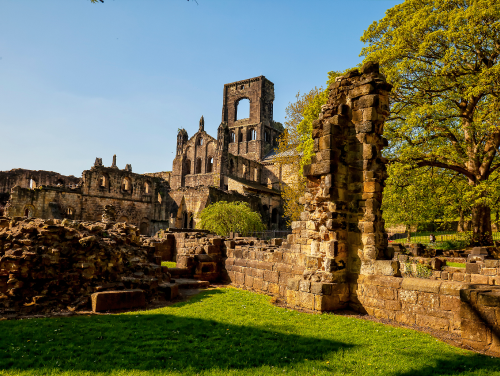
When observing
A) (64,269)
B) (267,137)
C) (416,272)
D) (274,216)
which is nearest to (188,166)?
(267,137)

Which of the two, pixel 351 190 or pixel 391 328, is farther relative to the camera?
pixel 351 190

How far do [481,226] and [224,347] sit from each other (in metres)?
14.5

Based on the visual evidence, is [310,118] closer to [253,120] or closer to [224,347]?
[224,347]

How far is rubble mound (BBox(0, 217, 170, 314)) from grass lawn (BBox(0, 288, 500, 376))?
1176 millimetres

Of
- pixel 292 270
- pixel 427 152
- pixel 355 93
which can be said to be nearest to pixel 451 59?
pixel 427 152

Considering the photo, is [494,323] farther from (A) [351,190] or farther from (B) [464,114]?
(B) [464,114]

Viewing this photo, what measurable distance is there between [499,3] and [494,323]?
13638 mm

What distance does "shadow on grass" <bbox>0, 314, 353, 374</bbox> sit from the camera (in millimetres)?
4586

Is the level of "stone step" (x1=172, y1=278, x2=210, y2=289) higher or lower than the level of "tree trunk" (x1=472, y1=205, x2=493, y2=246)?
lower

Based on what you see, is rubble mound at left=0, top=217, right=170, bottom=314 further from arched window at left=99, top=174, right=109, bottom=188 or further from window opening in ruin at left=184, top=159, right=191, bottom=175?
window opening in ruin at left=184, top=159, right=191, bottom=175

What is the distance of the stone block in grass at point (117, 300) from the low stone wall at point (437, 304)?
467cm

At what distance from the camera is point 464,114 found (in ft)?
50.9

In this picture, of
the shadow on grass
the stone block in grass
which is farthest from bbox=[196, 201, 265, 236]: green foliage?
the shadow on grass

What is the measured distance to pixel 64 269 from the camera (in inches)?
326
